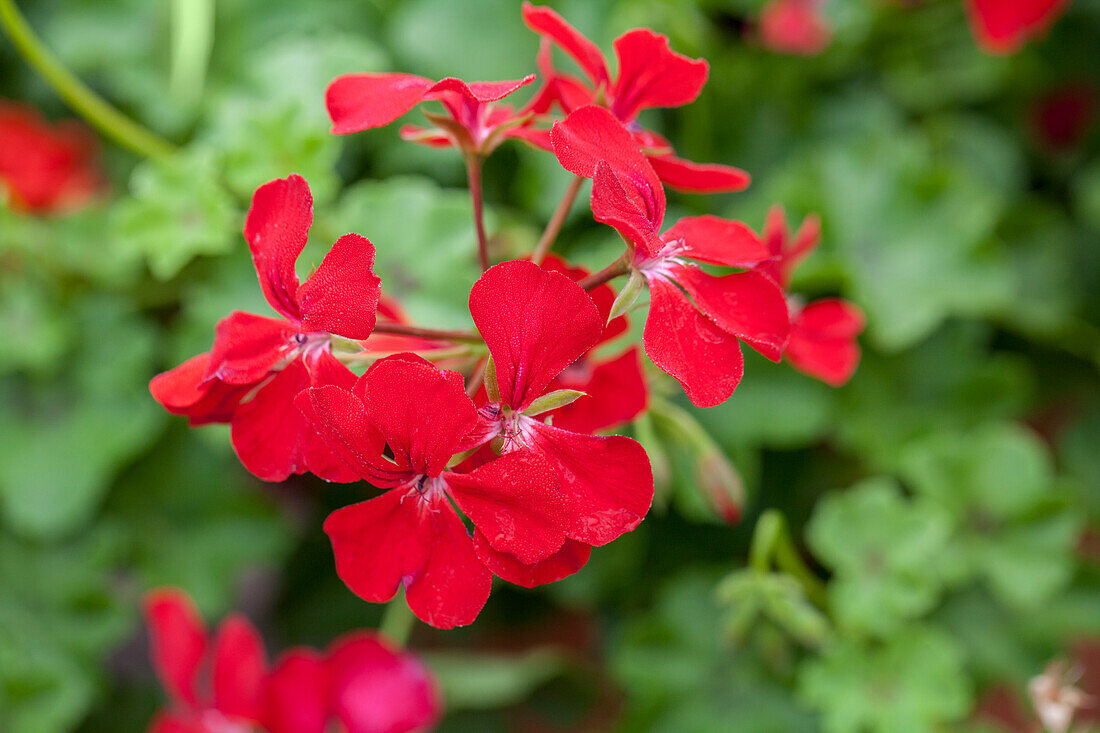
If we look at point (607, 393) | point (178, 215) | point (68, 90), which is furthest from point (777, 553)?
point (68, 90)

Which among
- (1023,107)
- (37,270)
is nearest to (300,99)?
(37,270)

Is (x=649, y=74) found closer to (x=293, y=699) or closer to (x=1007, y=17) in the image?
(x=293, y=699)

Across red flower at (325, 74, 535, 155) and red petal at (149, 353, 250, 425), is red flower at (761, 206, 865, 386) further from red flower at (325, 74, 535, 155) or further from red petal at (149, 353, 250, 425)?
red petal at (149, 353, 250, 425)

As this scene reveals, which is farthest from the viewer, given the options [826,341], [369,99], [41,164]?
[41,164]

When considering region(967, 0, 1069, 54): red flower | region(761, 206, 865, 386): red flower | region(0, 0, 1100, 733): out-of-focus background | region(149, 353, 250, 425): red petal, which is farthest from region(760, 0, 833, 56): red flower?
region(149, 353, 250, 425): red petal

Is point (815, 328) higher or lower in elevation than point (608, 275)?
lower

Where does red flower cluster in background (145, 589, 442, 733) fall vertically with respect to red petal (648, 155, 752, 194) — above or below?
below

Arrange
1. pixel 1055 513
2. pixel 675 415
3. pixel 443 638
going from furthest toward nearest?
pixel 443 638, pixel 1055 513, pixel 675 415

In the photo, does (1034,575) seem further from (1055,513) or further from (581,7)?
(581,7)
